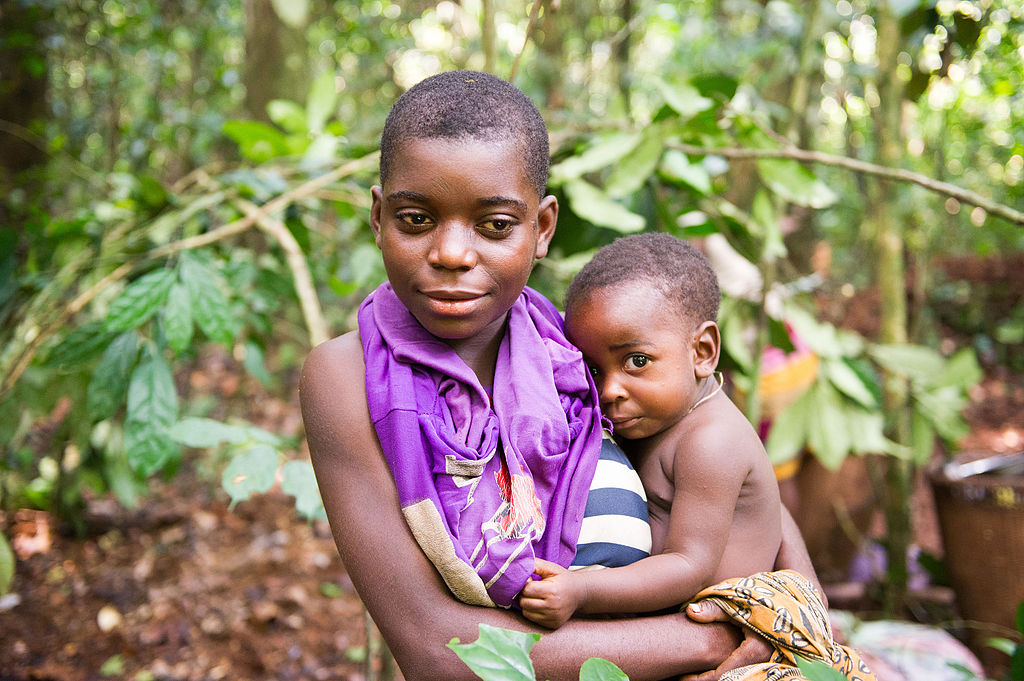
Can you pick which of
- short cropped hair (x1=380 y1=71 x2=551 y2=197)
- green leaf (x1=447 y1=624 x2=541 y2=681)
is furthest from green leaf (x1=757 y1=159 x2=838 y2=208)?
green leaf (x1=447 y1=624 x2=541 y2=681)

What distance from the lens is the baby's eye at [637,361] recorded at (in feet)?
4.59

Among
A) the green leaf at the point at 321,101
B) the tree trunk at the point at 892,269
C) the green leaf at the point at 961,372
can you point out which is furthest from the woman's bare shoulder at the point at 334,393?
the tree trunk at the point at 892,269

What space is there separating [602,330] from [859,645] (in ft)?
6.87

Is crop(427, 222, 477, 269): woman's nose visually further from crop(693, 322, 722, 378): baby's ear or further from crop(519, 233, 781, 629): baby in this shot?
crop(693, 322, 722, 378): baby's ear

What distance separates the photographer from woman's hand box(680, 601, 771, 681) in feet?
4.08

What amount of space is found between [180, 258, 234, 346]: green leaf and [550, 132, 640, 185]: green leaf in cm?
104

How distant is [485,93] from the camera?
1.22m

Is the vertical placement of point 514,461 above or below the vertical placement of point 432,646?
above

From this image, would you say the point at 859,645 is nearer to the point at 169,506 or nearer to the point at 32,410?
the point at 32,410

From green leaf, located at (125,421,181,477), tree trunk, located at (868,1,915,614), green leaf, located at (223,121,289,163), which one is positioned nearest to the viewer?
green leaf, located at (125,421,181,477)

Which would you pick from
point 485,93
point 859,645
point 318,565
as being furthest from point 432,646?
point 318,565

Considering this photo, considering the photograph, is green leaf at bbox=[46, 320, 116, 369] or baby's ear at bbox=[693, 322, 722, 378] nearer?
baby's ear at bbox=[693, 322, 722, 378]

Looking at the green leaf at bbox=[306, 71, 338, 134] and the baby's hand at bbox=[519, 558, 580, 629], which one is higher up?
the green leaf at bbox=[306, 71, 338, 134]

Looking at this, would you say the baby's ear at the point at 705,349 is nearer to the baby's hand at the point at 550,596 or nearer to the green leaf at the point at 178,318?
the baby's hand at the point at 550,596
